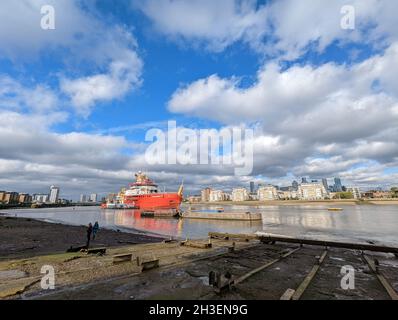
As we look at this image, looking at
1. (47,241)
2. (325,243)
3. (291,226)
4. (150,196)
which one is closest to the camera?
(325,243)

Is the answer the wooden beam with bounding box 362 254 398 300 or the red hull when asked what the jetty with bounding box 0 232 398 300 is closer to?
the wooden beam with bounding box 362 254 398 300

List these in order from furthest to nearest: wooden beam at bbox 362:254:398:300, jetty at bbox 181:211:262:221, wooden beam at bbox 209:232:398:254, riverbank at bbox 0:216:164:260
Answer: jetty at bbox 181:211:262:221 < riverbank at bbox 0:216:164:260 < wooden beam at bbox 209:232:398:254 < wooden beam at bbox 362:254:398:300

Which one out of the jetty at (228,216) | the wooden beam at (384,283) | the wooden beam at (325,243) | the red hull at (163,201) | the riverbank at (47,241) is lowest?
the riverbank at (47,241)

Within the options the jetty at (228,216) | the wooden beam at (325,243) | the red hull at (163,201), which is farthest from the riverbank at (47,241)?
the red hull at (163,201)

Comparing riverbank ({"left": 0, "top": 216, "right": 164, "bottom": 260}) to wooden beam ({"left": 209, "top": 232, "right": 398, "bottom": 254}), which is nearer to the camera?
wooden beam ({"left": 209, "top": 232, "right": 398, "bottom": 254})

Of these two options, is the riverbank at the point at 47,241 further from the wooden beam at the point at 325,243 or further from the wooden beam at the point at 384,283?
the wooden beam at the point at 384,283

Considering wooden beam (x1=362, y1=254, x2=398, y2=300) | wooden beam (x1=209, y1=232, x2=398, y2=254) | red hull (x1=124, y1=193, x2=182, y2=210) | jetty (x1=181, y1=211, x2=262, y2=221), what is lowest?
wooden beam (x1=362, y1=254, x2=398, y2=300)

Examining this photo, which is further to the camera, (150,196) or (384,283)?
(150,196)

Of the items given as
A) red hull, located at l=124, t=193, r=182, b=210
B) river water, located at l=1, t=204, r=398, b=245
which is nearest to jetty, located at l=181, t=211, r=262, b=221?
river water, located at l=1, t=204, r=398, b=245

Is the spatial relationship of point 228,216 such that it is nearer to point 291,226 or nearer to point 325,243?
point 291,226

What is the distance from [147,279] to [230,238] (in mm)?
10720

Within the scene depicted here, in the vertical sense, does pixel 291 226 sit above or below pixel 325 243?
below

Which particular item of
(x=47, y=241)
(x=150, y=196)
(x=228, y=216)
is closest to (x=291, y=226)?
(x=228, y=216)

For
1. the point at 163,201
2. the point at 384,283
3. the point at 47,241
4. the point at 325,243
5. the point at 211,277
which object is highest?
the point at 163,201
